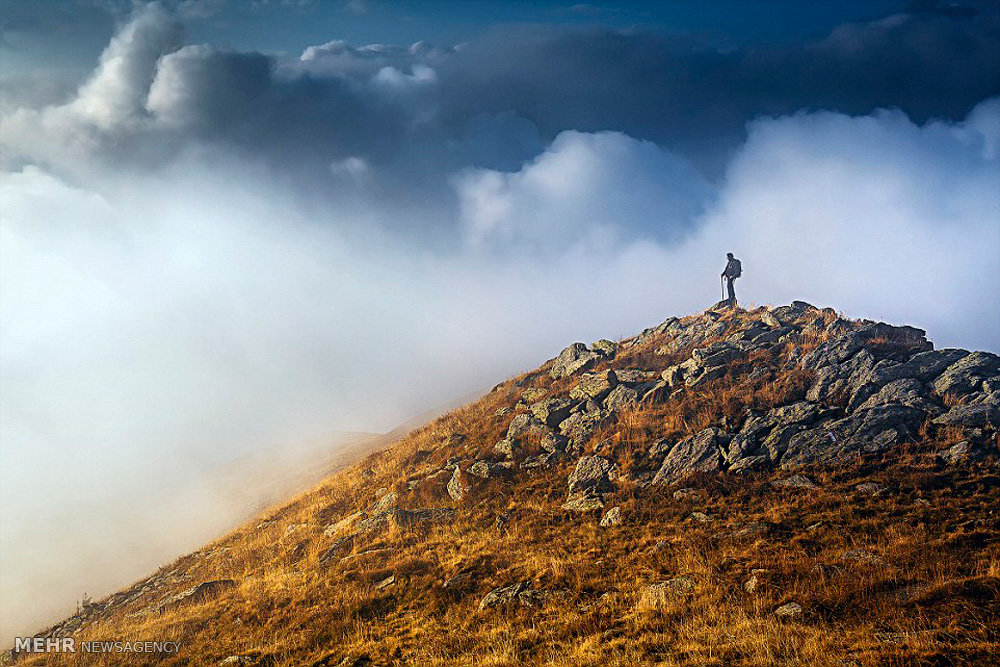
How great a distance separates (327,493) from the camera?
2856 cm

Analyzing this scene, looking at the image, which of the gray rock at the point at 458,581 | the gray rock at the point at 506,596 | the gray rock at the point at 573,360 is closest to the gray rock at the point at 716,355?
the gray rock at the point at 573,360

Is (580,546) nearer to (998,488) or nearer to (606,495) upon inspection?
(606,495)

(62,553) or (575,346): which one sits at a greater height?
(575,346)

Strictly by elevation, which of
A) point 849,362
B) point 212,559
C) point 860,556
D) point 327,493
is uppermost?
point 849,362

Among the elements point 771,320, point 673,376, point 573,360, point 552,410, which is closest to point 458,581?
point 552,410

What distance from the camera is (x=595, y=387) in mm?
29641

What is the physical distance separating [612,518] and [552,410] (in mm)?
11266

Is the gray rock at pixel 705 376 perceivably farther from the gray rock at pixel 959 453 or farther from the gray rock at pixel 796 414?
the gray rock at pixel 959 453

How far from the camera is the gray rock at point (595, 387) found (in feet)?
94.9

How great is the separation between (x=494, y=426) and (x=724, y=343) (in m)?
16.1

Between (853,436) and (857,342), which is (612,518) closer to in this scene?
(853,436)

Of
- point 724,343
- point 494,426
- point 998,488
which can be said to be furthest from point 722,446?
point 494,426

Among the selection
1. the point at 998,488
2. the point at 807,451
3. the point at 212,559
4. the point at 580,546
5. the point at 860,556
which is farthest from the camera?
the point at 212,559

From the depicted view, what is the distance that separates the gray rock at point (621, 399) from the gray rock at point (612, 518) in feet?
30.9
